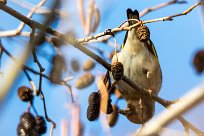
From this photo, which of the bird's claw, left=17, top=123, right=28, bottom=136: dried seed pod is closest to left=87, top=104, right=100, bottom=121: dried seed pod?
left=17, top=123, right=28, bottom=136: dried seed pod

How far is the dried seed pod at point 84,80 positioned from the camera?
261cm

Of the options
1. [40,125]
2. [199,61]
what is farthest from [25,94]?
[199,61]

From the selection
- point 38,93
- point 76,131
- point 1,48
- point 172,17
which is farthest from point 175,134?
point 1,48

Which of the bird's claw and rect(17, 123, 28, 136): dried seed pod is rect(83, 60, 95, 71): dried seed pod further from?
rect(17, 123, 28, 136): dried seed pod

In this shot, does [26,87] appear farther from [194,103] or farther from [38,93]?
[194,103]

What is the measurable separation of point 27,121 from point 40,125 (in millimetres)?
117

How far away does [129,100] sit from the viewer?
366 cm

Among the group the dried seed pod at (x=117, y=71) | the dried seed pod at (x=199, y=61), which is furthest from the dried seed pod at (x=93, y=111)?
the dried seed pod at (x=199, y=61)

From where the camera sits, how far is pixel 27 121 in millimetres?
2201

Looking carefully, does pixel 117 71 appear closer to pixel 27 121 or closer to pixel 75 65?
pixel 75 65

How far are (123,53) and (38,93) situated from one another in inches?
56.0

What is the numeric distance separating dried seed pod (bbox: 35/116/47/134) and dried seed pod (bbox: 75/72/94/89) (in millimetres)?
351

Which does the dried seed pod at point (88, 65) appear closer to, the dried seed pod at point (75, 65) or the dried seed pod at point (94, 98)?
the dried seed pod at point (75, 65)

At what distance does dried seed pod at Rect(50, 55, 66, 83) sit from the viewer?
2.24 m
